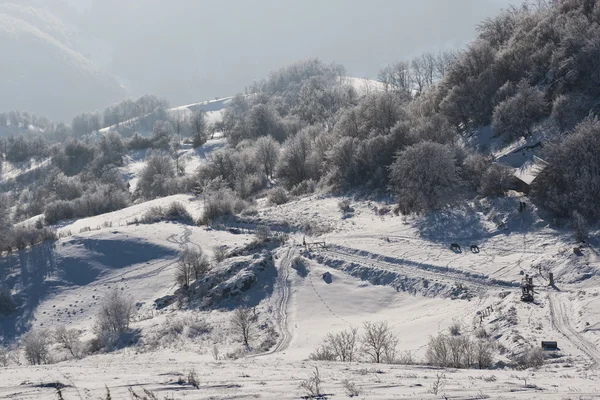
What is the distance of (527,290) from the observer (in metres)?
25.7

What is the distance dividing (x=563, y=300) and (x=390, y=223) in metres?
17.4

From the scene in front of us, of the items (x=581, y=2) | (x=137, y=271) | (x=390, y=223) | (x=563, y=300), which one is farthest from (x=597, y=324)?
(x=581, y=2)

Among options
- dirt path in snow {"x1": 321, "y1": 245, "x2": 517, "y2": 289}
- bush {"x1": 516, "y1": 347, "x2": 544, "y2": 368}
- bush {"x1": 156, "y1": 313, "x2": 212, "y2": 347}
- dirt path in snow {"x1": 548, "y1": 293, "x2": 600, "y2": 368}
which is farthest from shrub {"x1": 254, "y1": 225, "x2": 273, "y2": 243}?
bush {"x1": 516, "y1": 347, "x2": 544, "y2": 368}

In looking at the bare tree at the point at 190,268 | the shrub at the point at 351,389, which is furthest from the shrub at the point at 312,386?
the bare tree at the point at 190,268

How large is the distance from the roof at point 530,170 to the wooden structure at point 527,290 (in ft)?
43.7

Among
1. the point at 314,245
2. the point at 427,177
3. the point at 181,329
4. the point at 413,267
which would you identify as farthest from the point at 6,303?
the point at 427,177

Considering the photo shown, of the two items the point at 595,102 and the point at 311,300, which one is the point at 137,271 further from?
the point at 595,102

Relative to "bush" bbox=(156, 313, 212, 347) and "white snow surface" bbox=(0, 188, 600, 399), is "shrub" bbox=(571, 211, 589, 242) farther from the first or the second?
"bush" bbox=(156, 313, 212, 347)

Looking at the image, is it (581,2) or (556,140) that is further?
(581,2)

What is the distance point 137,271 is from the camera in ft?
136

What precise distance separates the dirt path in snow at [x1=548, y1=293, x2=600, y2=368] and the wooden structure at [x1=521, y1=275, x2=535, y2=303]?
790 mm

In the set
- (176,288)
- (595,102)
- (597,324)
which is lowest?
(597,324)

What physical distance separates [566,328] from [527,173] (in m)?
20.0

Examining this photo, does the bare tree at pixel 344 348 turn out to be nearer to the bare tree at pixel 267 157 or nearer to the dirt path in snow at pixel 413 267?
the dirt path in snow at pixel 413 267
